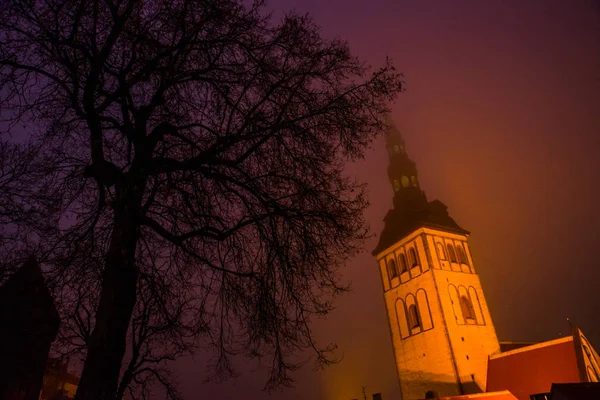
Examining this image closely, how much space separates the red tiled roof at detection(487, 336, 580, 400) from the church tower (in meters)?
1.60

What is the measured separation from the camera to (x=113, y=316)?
4.71 metres

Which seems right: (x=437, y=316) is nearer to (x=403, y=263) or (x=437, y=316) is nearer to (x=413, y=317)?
(x=413, y=317)

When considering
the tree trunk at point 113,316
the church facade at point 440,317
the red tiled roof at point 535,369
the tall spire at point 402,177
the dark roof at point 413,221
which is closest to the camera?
the tree trunk at point 113,316

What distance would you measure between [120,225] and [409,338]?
31.6 m

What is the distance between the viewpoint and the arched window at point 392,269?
36.3m

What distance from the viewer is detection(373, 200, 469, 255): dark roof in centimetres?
3543

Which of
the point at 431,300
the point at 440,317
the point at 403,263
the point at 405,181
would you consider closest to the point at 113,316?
the point at 440,317

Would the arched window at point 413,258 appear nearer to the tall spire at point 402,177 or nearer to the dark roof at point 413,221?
the dark roof at point 413,221

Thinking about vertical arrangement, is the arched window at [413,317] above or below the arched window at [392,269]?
below

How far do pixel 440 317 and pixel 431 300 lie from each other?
1.57 metres

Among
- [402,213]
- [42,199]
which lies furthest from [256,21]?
[402,213]

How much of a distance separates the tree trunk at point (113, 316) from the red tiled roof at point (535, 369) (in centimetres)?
2759

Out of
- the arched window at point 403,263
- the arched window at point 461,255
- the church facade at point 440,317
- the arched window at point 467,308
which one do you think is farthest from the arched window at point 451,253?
the arched window at point 403,263

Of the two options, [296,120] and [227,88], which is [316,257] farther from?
[227,88]
